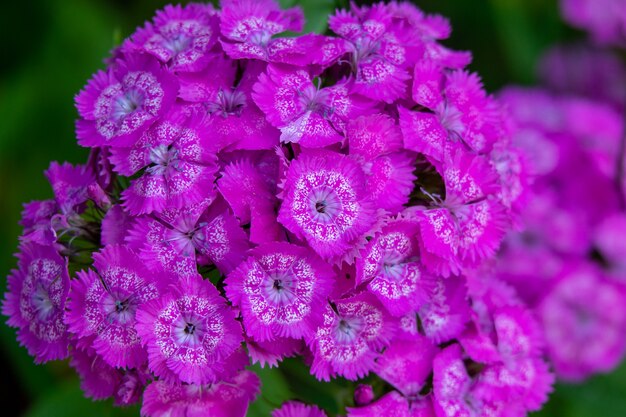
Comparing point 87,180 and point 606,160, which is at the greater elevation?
point 87,180

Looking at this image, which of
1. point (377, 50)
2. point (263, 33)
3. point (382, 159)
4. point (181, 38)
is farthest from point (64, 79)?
point (382, 159)

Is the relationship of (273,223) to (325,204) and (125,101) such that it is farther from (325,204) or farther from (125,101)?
(125,101)

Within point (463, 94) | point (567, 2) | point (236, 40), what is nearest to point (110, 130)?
point (236, 40)

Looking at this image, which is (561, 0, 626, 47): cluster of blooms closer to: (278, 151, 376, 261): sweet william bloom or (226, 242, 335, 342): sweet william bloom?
(278, 151, 376, 261): sweet william bloom

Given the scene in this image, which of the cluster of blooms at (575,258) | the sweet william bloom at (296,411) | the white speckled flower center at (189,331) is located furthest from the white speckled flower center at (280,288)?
the cluster of blooms at (575,258)

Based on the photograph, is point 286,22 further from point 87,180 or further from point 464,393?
point 464,393

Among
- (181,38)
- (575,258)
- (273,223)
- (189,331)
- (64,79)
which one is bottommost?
(575,258)
